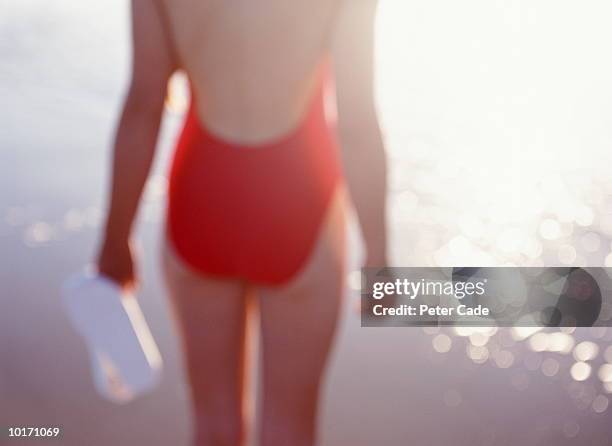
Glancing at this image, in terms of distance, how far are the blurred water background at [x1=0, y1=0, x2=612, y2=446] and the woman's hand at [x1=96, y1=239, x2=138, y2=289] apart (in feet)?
0.60

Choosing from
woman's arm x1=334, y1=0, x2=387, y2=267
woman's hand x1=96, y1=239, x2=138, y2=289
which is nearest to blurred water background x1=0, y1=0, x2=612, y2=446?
woman's arm x1=334, y1=0, x2=387, y2=267

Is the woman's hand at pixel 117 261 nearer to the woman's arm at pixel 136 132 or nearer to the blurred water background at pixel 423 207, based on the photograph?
the woman's arm at pixel 136 132

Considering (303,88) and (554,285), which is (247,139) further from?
(554,285)

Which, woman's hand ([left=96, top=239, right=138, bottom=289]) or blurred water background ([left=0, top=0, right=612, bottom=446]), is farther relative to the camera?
blurred water background ([left=0, top=0, right=612, bottom=446])

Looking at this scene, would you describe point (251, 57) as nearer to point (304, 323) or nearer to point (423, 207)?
point (304, 323)

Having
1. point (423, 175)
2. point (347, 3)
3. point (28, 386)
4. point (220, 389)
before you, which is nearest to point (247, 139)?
point (347, 3)

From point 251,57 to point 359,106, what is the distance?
5.2 inches

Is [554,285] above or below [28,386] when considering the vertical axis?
above

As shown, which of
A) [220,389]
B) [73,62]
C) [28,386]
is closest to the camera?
[220,389]

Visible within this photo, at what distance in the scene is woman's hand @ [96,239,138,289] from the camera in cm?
94

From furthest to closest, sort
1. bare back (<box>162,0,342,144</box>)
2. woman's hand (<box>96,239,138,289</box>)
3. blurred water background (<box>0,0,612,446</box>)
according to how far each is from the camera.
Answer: blurred water background (<box>0,0,612,446</box>) < woman's hand (<box>96,239,138,289</box>) < bare back (<box>162,0,342,144</box>)

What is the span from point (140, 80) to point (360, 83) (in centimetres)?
25

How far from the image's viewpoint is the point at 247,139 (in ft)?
2.87

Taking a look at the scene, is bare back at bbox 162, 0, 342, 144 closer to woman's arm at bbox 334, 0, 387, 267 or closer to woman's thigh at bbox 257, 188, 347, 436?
woman's arm at bbox 334, 0, 387, 267
